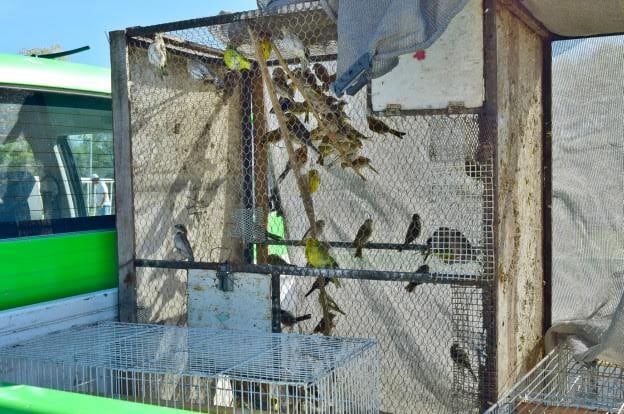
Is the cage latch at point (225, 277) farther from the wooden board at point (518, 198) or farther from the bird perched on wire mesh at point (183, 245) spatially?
the wooden board at point (518, 198)

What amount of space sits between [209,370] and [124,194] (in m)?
1.27

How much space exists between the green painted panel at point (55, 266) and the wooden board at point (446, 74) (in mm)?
1544

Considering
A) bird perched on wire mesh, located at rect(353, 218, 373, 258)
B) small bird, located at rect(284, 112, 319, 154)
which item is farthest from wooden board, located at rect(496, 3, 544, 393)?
small bird, located at rect(284, 112, 319, 154)

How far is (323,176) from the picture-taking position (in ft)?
17.2

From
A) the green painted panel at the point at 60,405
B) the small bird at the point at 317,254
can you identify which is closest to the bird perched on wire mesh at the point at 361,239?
the small bird at the point at 317,254

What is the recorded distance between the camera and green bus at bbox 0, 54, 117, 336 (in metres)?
2.90

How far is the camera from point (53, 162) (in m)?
3.12

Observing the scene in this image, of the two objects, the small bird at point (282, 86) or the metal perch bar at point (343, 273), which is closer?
the metal perch bar at point (343, 273)

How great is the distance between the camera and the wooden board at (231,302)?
332cm

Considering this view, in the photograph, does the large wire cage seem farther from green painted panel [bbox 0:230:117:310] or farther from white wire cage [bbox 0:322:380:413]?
white wire cage [bbox 0:322:380:413]

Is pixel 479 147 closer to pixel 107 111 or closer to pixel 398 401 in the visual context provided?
pixel 107 111

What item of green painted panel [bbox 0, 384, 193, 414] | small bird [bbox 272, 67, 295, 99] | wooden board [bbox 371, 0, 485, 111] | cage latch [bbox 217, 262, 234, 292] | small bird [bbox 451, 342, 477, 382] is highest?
small bird [bbox 272, 67, 295, 99]

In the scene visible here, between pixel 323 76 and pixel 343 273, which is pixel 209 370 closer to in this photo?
pixel 343 273

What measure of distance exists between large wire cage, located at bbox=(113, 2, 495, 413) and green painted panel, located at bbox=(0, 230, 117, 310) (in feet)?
0.60
